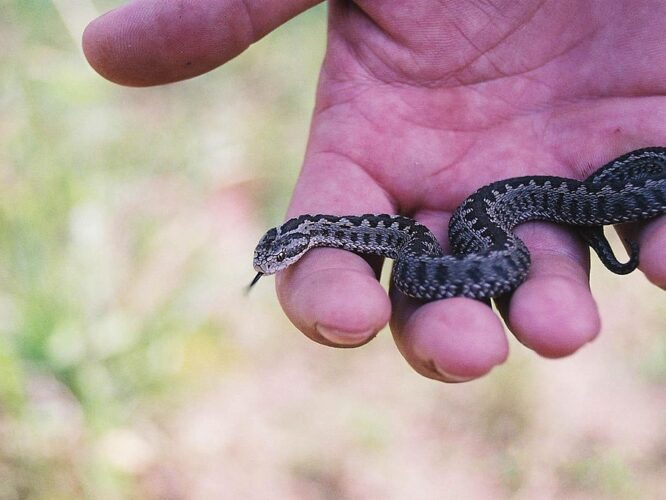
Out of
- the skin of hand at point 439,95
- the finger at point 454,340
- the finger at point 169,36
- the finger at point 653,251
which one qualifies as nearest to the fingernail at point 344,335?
the skin of hand at point 439,95

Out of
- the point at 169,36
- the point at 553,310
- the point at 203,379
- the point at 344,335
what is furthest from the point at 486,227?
the point at 203,379

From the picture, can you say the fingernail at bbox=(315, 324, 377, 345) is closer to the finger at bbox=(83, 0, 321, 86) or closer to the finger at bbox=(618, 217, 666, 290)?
the finger at bbox=(618, 217, 666, 290)

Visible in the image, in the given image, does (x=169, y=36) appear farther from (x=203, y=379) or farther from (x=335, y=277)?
(x=203, y=379)

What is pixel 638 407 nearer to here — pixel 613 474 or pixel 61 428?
pixel 613 474

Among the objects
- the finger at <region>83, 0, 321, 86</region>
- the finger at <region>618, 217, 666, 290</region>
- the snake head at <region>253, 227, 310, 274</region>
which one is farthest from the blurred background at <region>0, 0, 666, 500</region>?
the finger at <region>618, 217, 666, 290</region>

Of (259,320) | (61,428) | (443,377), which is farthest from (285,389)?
(443,377)

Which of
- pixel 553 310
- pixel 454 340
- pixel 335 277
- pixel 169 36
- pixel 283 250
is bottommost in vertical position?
pixel 283 250
